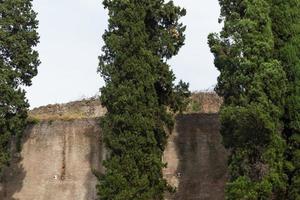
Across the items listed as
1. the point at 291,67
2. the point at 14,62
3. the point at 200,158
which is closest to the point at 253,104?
the point at 291,67

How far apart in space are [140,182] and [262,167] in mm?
3023

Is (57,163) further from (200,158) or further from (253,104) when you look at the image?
(253,104)

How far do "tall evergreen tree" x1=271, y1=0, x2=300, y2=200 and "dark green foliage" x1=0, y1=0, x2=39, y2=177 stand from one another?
22.3ft

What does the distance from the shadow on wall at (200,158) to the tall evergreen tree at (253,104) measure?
11.1 feet

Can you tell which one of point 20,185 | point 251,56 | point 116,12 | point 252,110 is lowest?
point 20,185

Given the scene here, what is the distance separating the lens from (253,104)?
63.6 ft

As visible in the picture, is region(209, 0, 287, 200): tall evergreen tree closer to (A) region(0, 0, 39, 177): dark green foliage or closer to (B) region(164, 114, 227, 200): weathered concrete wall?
(B) region(164, 114, 227, 200): weathered concrete wall

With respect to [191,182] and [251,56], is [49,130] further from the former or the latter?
[251,56]

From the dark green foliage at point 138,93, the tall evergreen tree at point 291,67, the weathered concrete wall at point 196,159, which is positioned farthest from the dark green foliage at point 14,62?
the tall evergreen tree at point 291,67

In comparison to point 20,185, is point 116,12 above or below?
above

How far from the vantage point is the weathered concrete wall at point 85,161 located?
23.7 metres

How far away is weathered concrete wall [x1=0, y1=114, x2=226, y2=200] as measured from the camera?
77.8 ft

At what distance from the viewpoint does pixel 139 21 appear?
21594 mm

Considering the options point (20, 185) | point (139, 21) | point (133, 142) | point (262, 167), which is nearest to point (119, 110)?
point (133, 142)
